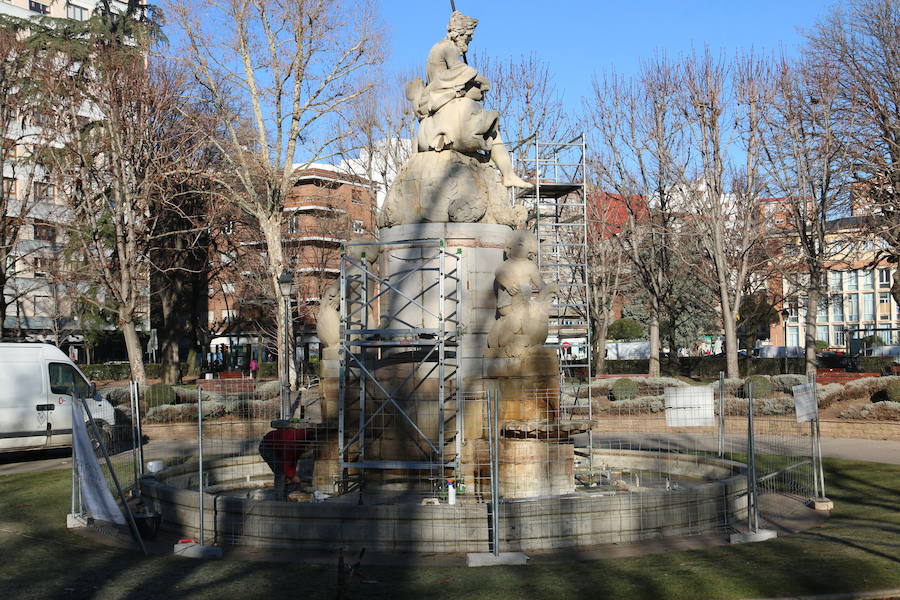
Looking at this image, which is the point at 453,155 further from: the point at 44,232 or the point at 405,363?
the point at 44,232

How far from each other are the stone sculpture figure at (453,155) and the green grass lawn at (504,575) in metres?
5.58

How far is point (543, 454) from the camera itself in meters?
11.3

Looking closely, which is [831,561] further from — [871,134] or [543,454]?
[871,134]

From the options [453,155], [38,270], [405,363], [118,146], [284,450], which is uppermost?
[118,146]

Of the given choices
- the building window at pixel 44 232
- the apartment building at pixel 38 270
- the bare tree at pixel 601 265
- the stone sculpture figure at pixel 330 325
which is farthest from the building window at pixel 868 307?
the stone sculpture figure at pixel 330 325

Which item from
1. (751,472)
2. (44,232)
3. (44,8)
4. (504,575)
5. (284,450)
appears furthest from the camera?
(44,8)

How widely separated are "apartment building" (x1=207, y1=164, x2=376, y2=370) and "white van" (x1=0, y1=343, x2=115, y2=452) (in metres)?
18.4

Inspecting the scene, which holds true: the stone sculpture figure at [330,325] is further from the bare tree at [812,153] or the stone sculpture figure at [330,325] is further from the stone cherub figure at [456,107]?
the bare tree at [812,153]

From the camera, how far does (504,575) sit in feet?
27.3

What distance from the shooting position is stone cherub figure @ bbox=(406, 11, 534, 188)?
43.3ft

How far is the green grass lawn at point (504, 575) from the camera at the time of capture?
25.4 feet

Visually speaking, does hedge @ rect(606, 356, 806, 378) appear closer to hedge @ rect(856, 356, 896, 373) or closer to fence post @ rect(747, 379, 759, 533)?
hedge @ rect(856, 356, 896, 373)

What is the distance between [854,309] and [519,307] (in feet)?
255

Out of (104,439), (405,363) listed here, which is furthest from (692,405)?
(104,439)
